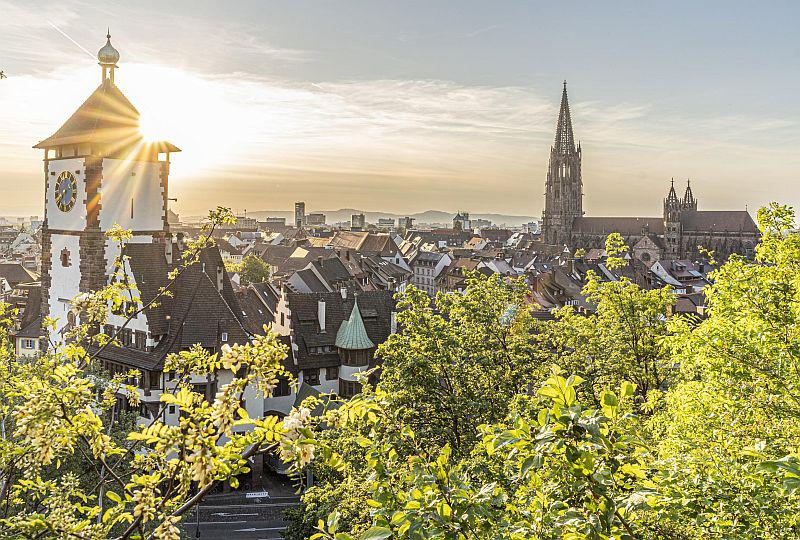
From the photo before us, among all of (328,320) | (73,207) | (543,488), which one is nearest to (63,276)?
(73,207)

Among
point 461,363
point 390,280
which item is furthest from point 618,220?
point 461,363

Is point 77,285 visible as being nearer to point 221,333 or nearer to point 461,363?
point 221,333

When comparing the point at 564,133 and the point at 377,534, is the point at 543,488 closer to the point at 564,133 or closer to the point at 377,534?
the point at 377,534

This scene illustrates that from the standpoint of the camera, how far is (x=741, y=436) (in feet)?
41.8

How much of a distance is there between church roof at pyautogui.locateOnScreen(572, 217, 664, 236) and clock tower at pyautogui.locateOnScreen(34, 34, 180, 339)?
158246mm

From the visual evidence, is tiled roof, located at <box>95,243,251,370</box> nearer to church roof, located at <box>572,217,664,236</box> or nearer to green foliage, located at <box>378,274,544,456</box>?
green foliage, located at <box>378,274,544,456</box>

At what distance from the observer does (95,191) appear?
39.2 metres

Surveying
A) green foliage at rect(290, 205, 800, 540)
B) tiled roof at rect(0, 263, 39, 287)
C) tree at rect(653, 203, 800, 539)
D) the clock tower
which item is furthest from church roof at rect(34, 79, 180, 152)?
tiled roof at rect(0, 263, 39, 287)

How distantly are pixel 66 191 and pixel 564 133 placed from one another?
175 meters

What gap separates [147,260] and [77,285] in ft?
14.6

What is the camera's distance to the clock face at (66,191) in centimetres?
3997

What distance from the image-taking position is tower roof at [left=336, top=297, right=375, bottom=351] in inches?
1718

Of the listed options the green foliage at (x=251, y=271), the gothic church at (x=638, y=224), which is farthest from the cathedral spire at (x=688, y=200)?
the green foliage at (x=251, y=271)

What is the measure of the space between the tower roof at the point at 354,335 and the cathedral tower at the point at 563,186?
5975 inches
